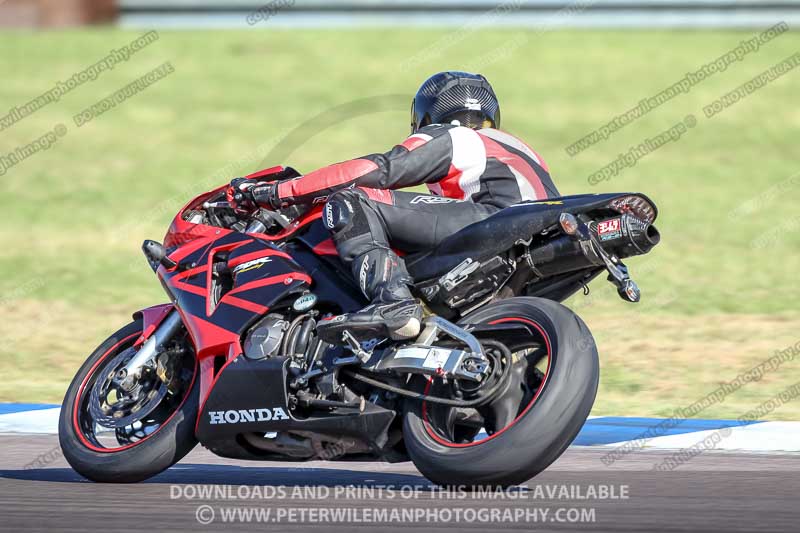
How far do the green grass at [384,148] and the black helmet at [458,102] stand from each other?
0.30 m

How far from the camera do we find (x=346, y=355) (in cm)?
552

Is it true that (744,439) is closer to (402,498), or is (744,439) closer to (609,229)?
(609,229)

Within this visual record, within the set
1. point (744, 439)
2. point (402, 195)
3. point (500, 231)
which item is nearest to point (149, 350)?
point (402, 195)

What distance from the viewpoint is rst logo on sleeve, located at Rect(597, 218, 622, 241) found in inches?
201

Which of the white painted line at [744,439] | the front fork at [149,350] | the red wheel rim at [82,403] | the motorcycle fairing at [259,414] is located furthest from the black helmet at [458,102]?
the white painted line at [744,439]

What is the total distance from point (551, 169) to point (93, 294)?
293 inches

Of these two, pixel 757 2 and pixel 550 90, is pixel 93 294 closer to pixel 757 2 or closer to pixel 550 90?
pixel 550 90

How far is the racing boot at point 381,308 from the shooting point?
5297mm

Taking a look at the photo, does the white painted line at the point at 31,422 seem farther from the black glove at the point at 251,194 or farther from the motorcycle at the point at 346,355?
the black glove at the point at 251,194

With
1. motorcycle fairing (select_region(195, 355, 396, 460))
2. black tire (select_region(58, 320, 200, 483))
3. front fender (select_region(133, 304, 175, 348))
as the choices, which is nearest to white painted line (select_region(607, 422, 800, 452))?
motorcycle fairing (select_region(195, 355, 396, 460))

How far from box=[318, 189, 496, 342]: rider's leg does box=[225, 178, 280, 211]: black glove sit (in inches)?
13.0

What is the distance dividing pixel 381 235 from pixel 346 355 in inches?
21.2

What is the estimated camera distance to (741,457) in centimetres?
632

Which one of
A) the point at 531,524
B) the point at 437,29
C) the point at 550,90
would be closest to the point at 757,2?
the point at 550,90
